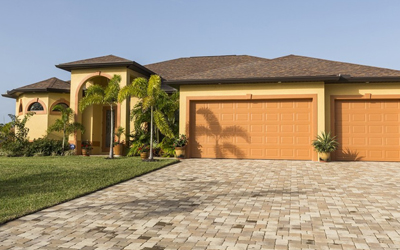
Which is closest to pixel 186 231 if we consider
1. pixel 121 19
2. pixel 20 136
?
pixel 121 19

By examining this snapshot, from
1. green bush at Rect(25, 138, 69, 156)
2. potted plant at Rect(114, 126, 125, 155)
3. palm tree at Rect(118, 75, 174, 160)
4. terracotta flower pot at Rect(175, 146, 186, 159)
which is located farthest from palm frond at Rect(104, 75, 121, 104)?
green bush at Rect(25, 138, 69, 156)

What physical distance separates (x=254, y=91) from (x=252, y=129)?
5.75ft

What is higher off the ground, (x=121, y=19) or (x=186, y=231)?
(x=121, y=19)

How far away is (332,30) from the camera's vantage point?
15.5 meters

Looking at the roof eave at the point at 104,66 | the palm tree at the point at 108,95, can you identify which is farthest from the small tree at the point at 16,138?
the palm tree at the point at 108,95

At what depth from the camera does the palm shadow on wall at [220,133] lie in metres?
14.1

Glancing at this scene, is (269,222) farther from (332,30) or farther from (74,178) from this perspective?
(332,30)

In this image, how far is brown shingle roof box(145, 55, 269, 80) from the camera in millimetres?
20272

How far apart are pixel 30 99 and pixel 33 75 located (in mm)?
4367

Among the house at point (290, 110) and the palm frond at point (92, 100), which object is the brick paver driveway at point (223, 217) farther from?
the palm frond at point (92, 100)

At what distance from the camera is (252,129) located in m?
14.1

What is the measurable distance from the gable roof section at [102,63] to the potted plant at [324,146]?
9.68m

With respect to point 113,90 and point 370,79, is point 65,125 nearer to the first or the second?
point 113,90

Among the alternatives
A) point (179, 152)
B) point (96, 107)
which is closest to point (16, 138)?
point (96, 107)
